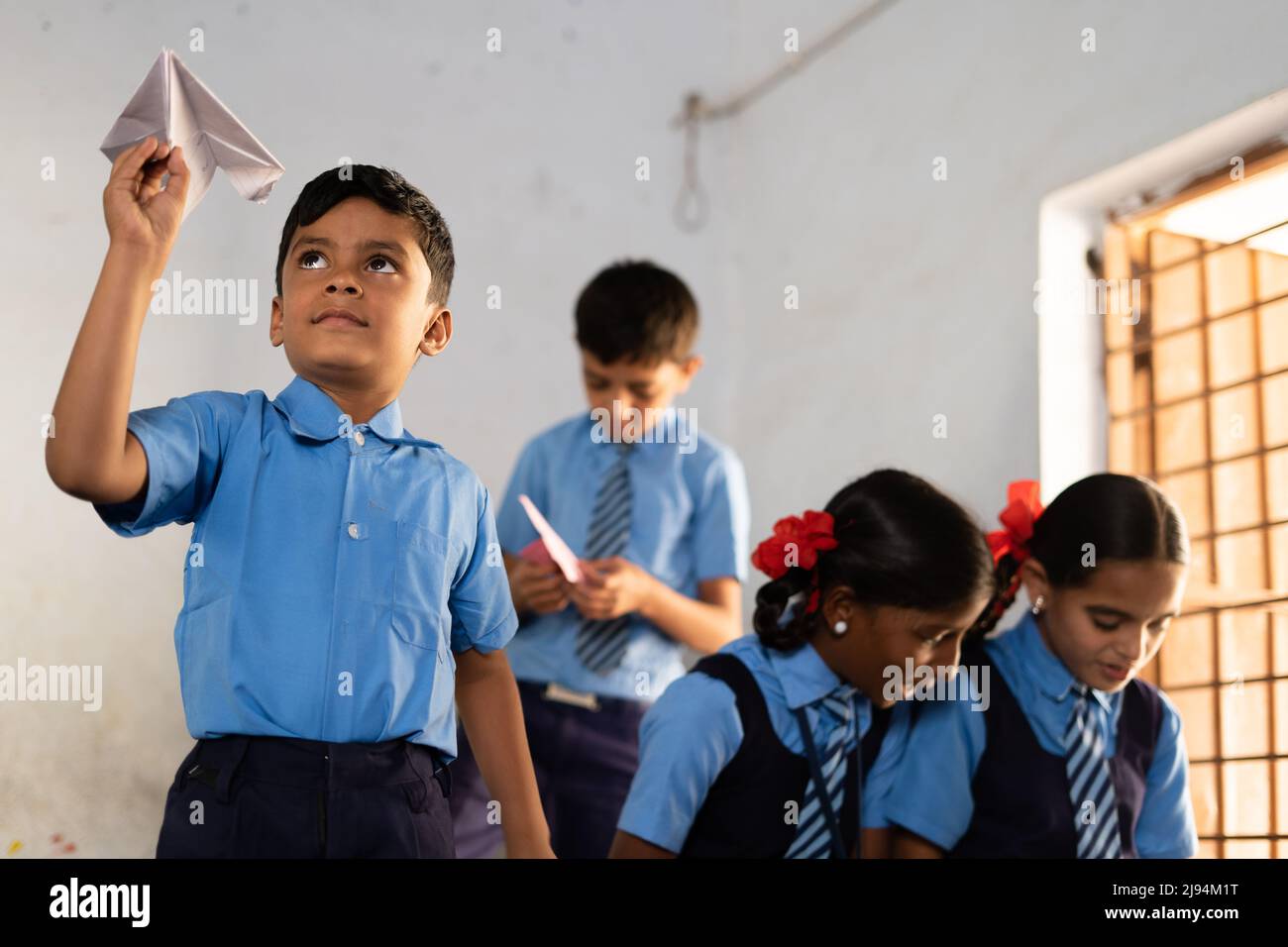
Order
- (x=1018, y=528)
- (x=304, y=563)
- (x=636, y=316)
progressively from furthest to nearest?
(x=636, y=316), (x=1018, y=528), (x=304, y=563)

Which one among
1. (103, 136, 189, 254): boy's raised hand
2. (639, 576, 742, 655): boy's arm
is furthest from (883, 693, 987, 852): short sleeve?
(103, 136, 189, 254): boy's raised hand

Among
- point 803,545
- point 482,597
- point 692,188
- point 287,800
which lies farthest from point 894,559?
point 692,188

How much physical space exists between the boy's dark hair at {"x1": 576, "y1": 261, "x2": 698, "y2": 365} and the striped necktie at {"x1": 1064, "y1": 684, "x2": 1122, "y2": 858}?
0.84m

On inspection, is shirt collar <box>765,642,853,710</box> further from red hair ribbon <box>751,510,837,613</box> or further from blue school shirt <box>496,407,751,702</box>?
blue school shirt <box>496,407,751,702</box>

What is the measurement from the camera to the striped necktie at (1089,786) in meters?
1.88

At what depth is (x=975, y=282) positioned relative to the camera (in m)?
2.60

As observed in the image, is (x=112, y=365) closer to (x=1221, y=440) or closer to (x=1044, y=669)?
(x=1044, y=669)

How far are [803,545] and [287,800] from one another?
852 mm

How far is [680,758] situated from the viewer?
1.71 meters

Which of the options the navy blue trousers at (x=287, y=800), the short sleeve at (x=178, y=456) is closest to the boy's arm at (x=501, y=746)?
the navy blue trousers at (x=287, y=800)

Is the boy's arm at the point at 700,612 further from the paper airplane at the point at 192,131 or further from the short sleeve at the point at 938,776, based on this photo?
the paper airplane at the point at 192,131
